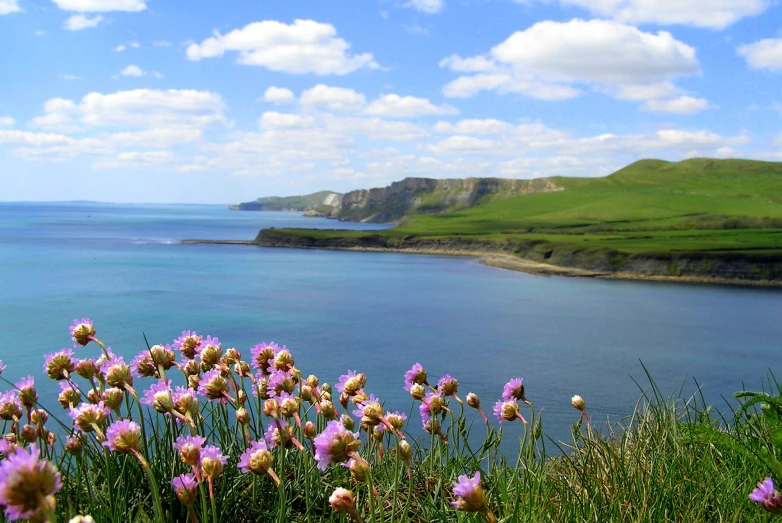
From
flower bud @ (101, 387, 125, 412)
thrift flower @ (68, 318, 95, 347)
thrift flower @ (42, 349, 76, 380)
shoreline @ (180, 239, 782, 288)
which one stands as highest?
thrift flower @ (68, 318, 95, 347)

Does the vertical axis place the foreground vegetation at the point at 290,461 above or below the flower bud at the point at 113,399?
below

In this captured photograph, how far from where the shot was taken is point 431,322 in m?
40.5

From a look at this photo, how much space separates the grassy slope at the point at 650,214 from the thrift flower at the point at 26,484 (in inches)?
2966

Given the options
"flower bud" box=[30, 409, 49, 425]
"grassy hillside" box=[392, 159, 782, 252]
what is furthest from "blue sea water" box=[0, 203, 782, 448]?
"grassy hillside" box=[392, 159, 782, 252]

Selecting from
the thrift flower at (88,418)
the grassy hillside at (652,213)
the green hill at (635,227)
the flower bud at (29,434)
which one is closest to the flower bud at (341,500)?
the thrift flower at (88,418)

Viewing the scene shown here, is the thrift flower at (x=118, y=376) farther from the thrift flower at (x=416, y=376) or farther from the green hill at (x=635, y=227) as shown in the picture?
the green hill at (x=635, y=227)

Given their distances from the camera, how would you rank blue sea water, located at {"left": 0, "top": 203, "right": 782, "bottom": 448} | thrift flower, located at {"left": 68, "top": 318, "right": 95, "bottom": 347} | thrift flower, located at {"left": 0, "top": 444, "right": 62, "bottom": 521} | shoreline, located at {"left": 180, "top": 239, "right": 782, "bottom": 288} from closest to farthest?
thrift flower, located at {"left": 0, "top": 444, "right": 62, "bottom": 521} < thrift flower, located at {"left": 68, "top": 318, "right": 95, "bottom": 347} < blue sea water, located at {"left": 0, "top": 203, "right": 782, "bottom": 448} < shoreline, located at {"left": 180, "top": 239, "right": 782, "bottom": 288}

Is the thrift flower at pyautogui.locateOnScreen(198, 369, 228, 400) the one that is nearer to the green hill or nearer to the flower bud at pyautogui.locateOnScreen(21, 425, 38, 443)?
the flower bud at pyautogui.locateOnScreen(21, 425, 38, 443)

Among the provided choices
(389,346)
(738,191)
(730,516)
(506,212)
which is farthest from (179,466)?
(738,191)

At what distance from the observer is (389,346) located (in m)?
31.7

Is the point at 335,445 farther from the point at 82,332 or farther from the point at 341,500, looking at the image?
the point at 82,332

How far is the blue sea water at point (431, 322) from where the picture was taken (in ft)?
85.9

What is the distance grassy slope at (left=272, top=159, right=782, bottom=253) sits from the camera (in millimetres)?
83375

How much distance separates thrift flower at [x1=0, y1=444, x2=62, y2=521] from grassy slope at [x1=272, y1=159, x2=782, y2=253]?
75.3 meters
